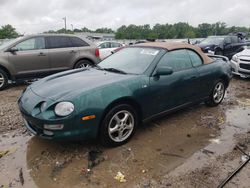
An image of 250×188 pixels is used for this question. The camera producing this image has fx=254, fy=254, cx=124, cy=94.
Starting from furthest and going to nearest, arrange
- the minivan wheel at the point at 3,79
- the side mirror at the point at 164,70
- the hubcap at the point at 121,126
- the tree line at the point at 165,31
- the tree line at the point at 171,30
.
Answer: the tree line at the point at 171,30 → the tree line at the point at 165,31 → the minivan wheel at the point at 3,79 → the side mirror at the point at 164,70 → the hubcap at the point at 121,126

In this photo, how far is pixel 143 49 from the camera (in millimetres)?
4695

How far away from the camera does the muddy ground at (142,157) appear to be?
121 inches

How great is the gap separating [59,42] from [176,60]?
500 centimetres

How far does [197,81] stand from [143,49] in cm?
124

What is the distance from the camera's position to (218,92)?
5.78 meters

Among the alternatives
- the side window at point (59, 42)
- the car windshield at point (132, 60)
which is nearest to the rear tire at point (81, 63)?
the side window at point (59, 42)

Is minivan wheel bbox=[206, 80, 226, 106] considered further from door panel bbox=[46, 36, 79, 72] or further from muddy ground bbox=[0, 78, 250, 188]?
door panel bbox=[46, 36, 79, 72]

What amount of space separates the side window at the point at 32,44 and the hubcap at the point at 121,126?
5.27 metres

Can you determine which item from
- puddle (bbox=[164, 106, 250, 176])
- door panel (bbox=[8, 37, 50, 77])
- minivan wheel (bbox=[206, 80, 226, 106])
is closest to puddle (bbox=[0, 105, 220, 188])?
puddle (bbox=[164, 106, 250, 176])

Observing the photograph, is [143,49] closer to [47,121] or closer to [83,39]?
[47,121]

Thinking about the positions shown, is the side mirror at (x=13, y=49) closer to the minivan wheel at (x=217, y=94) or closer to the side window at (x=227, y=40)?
the minivan wheel at (x=217, y=94)

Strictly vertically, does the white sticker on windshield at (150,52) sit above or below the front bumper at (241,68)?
above

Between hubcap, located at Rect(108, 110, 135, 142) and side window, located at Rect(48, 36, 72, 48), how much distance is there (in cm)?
532

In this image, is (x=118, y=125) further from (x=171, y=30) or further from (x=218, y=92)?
(x=171, y=30)
